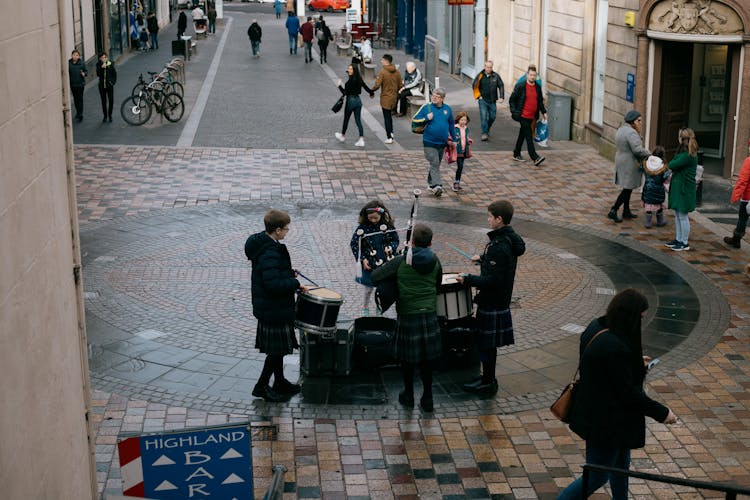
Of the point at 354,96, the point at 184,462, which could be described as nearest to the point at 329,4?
the point at 354,96

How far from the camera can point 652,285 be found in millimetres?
12766

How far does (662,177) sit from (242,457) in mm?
10539

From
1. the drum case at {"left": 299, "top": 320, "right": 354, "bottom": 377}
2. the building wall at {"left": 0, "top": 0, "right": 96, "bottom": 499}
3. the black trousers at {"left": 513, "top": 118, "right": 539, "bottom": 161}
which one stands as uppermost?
the building wall at {"left": 0, "top": 0, "right": 96, "bottom": 499}

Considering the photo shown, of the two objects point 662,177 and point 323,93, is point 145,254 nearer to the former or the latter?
point 662,177

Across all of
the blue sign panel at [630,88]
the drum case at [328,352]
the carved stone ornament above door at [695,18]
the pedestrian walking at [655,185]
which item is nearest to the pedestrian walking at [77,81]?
the blue sign panel at [630,88]

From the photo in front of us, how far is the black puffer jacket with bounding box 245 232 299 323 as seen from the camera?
8859 millimetres

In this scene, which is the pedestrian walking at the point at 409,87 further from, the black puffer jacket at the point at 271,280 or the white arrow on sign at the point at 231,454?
the white arrow on sign at the point at 231,454

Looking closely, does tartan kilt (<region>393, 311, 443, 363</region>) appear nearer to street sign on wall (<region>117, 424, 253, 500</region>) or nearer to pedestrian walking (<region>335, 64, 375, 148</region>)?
street sign on wall (<region>117, 424, 253, 500</region>)

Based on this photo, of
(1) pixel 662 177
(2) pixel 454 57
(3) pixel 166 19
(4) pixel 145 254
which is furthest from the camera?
(3) pixel 166 19

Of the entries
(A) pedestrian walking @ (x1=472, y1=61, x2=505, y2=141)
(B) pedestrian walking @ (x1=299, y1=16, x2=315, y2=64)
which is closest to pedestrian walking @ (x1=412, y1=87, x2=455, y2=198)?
(A) pedestrian walking @ (x1=472, y1=61, x2=505, y2=141)

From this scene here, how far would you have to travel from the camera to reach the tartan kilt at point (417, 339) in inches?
351

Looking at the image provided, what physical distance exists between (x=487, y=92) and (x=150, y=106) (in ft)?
24.6

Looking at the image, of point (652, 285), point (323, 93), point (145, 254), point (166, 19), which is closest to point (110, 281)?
point (145, 254)

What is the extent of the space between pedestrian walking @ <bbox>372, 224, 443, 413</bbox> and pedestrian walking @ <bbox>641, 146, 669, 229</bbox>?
677 cm
